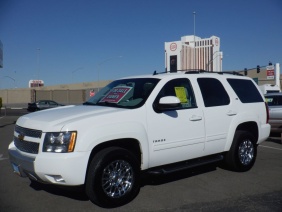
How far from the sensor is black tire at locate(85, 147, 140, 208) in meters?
4.24

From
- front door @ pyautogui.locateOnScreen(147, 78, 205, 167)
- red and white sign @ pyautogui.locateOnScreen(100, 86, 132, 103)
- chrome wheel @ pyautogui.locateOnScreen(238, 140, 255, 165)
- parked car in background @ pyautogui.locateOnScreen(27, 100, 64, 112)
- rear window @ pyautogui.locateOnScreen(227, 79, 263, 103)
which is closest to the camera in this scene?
front door @ pyautogui.locateOnScreen(147, 78, 205, 167)

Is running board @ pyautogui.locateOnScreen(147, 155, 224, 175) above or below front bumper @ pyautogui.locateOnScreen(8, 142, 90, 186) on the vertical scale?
below

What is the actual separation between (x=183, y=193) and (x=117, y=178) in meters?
1.21

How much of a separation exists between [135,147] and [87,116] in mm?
938

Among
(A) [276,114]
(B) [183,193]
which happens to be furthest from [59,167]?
(A) [276,114]

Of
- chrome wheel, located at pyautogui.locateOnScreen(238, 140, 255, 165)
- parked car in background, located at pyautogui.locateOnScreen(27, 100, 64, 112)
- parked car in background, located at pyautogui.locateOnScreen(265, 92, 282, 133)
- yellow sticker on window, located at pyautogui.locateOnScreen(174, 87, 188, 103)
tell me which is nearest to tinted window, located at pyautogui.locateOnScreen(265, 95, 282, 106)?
parked car in background, located at pyautogui.locateOnScreen(265, 92, 282, 133)

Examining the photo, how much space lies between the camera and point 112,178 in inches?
175

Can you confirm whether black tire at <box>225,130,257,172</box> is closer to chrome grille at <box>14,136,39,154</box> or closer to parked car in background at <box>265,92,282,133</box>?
chrome grille at <box>14,136,39,154</box>

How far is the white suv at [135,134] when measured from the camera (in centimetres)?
412

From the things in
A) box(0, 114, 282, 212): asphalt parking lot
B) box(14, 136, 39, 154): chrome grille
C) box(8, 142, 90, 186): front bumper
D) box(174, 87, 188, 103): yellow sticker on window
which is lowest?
box(0, 114, 282, 212): asphalt parking lot

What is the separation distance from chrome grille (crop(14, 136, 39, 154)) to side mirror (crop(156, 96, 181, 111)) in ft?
6.11

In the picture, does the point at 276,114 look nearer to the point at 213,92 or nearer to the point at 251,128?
the point at 251,128

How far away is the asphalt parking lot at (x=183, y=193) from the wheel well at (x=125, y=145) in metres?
0.58

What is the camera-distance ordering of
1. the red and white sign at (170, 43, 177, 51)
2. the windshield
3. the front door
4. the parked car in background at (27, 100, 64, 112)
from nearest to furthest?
the front door
the windshield
the parked car in background at (27, 100, 64, 112)
the red and white sign at (170, 43, 177, 51)
